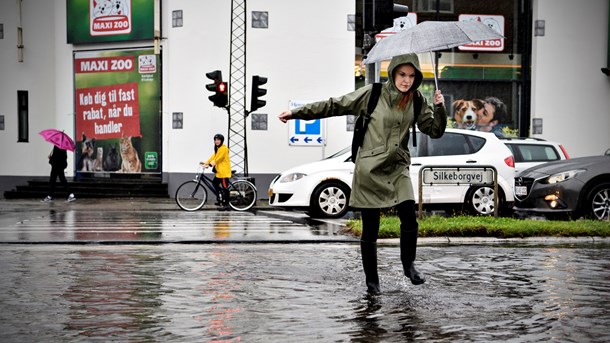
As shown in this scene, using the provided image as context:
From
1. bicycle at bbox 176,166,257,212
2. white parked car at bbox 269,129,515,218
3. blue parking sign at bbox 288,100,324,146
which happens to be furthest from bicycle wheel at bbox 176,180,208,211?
blue parking sign at bbox 288,100,324,146

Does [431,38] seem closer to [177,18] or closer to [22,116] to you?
[177,18]

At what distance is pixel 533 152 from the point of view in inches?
779

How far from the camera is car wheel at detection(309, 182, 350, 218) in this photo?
57.1 ft

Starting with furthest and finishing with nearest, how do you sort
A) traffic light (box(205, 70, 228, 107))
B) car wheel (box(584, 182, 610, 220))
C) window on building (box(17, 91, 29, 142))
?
window on building (box(17, 91, 29, 142)) < traffic light (box(205, 70, 228, 107)) < car wheel (box(584, 182, 610, 220))

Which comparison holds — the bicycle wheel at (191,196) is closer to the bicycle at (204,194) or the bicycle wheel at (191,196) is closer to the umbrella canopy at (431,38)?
the bicycle at (204,194)

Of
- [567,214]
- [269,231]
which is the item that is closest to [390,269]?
[269,231]

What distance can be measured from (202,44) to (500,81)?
8.37 metres

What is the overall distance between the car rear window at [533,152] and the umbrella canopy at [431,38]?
1032cm

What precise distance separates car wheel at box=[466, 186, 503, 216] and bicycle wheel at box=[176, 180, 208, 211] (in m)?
6.28

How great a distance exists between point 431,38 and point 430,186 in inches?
326

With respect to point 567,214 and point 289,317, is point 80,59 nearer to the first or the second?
point 567,214

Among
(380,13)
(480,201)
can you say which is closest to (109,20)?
(480,201)

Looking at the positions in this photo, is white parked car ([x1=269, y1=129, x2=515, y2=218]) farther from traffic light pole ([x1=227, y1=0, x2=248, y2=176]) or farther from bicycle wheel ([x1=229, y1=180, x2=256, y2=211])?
traffic light pole ([x1=227, y1=0, x2=248, y2=176])

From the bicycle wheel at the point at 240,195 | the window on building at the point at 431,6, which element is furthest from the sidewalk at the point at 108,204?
the window on building at the point at 431,6
